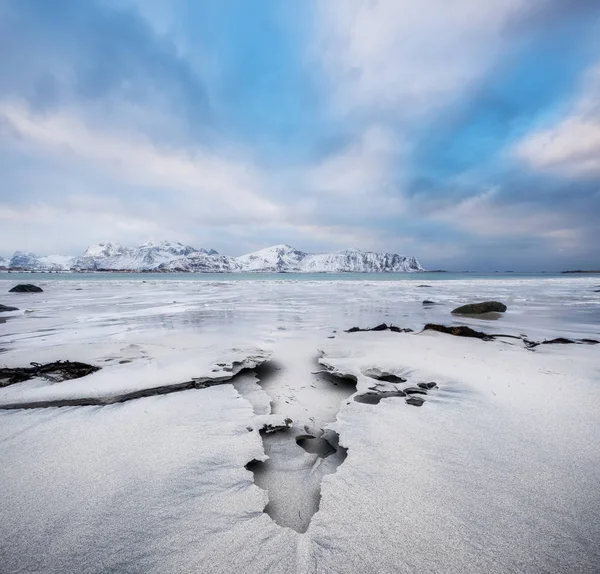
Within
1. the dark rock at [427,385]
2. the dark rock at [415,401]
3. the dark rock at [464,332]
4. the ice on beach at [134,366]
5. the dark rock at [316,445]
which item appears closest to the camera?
the dark rock at [316,445]

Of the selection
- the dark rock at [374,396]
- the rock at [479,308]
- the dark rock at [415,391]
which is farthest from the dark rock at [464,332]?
the rock at [479,308]

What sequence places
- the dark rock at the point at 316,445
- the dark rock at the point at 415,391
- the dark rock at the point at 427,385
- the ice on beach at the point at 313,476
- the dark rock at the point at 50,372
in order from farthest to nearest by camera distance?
the dark rock at the point at 50,372, the dark rock at the point at 427,385, the dark rock at the point at 415,391, the dark rock at the point at 316,445, the ice on beach at the point at 313,476

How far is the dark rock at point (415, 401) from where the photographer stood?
320cm

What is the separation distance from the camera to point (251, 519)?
65.8 inches

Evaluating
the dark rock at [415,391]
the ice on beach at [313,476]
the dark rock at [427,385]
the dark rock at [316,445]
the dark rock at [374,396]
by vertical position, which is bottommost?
the dark rock at [316,445]

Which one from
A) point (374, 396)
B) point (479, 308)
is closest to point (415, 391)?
point (374, 396)

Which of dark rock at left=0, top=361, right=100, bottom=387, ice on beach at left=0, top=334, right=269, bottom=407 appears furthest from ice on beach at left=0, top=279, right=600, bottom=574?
dark rock at left=0, top=361, right=100, bottom=387

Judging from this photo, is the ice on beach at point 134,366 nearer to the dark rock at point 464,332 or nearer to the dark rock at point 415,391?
the dark rock at point 415,391

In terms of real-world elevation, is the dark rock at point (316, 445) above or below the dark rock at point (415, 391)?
below

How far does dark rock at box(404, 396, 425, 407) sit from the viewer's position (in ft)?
10.5

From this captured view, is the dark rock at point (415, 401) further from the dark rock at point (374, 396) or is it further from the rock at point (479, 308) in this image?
the rock at point (479, 308)

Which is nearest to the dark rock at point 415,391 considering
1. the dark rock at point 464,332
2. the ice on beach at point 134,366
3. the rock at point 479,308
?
the ice on beach at point 134,366

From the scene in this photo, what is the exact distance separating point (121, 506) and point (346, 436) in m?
1.67

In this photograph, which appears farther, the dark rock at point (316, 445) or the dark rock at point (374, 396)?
the dark rock at point (374, 396)
